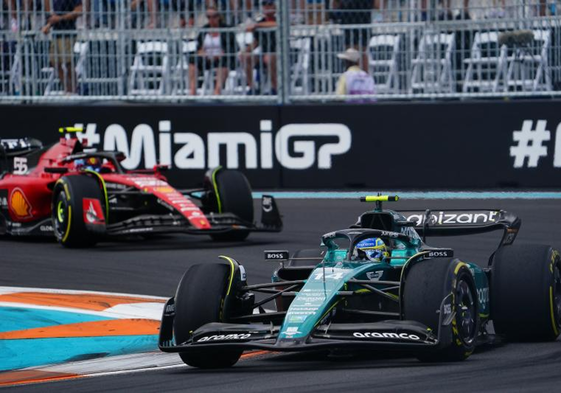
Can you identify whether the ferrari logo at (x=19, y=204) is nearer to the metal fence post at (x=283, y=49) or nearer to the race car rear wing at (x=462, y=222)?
the metal fence post at (x=283, y=49)

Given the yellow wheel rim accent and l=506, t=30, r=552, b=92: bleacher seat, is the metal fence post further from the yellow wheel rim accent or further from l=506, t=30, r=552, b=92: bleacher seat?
the yellow wheel rim accent

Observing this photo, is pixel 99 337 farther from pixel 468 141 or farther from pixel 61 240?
pixel 468 141

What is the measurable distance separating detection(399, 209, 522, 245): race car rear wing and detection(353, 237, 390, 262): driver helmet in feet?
3.23

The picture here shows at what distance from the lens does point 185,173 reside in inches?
734

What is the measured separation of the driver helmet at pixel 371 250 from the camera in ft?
26.6

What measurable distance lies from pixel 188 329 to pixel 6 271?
5.38 metres

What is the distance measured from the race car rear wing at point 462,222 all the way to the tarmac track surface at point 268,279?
1163 mm

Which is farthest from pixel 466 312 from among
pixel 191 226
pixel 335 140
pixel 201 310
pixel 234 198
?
pixel 335 140

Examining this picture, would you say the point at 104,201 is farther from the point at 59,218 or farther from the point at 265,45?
the point at 265,45

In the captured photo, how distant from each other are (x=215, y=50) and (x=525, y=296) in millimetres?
10912

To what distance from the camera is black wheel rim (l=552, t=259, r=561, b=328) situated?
8.16 metres

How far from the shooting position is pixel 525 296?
8102 millimetres

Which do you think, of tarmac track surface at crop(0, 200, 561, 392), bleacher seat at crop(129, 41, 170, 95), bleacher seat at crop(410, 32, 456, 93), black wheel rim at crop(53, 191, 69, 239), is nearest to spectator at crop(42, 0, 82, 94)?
bleacher seat at crop(129, 41, 170, 95)

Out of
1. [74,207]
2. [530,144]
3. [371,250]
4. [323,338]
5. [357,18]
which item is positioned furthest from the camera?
[357,18]
